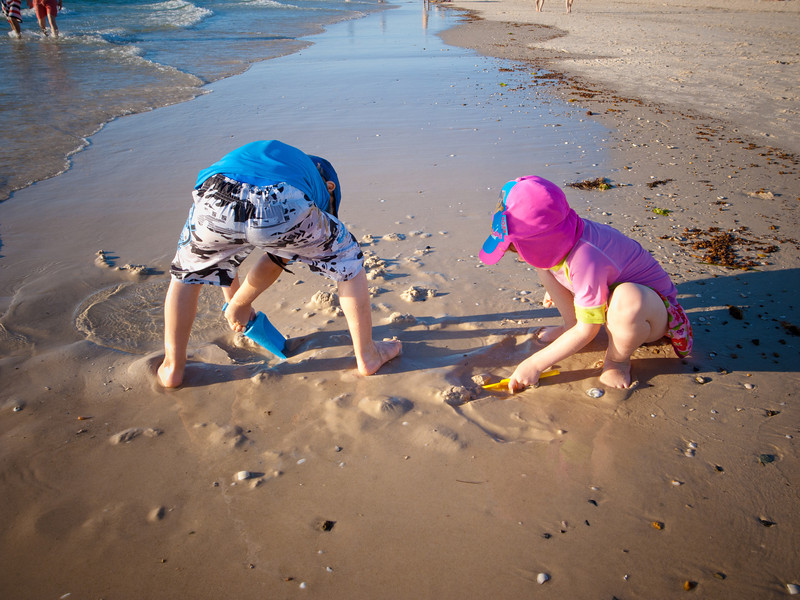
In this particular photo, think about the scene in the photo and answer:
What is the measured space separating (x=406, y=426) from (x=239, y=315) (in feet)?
3.60

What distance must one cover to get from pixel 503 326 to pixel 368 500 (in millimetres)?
1270

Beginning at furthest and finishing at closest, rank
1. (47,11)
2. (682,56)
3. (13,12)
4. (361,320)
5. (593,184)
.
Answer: (47,11) → (13,12) → (682,56) → (593,184) → (361,320)

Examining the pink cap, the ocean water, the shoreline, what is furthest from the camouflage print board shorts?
the shoreline

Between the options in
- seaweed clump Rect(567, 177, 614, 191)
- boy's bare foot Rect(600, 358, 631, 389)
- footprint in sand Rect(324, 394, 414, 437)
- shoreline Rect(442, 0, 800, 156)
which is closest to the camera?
footprint in sand Rect(324, 394, 414, 437)

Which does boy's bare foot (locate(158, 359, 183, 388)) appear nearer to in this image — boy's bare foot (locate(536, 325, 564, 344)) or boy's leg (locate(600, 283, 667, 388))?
boy's bare foot (locate(536, 325, 564, 344))

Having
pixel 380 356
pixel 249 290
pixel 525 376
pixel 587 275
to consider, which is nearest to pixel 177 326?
pixel 249 290

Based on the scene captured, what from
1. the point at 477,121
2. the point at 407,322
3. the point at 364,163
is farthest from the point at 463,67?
the point at 407,322

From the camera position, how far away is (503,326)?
2.68m

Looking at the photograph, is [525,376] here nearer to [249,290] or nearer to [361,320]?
[361,320]

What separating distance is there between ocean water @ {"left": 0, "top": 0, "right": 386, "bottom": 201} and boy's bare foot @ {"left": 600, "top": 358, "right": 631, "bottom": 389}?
461 centimetres

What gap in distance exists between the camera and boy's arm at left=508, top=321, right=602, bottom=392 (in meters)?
2.04

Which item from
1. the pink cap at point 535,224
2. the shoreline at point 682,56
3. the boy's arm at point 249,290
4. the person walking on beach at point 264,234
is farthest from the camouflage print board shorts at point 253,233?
the shoreline at point 682,56

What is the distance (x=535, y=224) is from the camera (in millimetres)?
1950

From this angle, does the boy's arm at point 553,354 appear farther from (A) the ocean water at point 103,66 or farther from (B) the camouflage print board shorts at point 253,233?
(A) the ocean water at point 103,66
